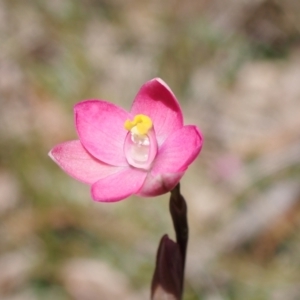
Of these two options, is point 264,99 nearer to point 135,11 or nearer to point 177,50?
point 177,50

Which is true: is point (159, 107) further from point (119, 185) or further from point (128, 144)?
point (119, 185)

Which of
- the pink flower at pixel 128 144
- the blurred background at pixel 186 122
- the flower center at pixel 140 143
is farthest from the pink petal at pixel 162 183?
the blurred background at pixel 186 122

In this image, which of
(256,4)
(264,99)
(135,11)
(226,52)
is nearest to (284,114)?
(264,99)

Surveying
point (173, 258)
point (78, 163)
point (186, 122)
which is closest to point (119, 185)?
point (78, 163)

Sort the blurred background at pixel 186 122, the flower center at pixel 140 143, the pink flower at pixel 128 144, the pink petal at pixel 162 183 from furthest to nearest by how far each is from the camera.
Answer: the blurred background at pixel 186 122, the flower center at pixel 140 143, the pink flower at pixel 128 144, the pink petal at pixel 162 183

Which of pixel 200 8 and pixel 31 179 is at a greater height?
pixel 200 8

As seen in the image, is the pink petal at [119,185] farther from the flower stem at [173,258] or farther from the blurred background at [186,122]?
the blurred background at [186,122]

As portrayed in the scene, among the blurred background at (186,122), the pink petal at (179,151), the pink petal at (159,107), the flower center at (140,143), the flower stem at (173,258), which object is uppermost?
the blurred background at (186,122)
